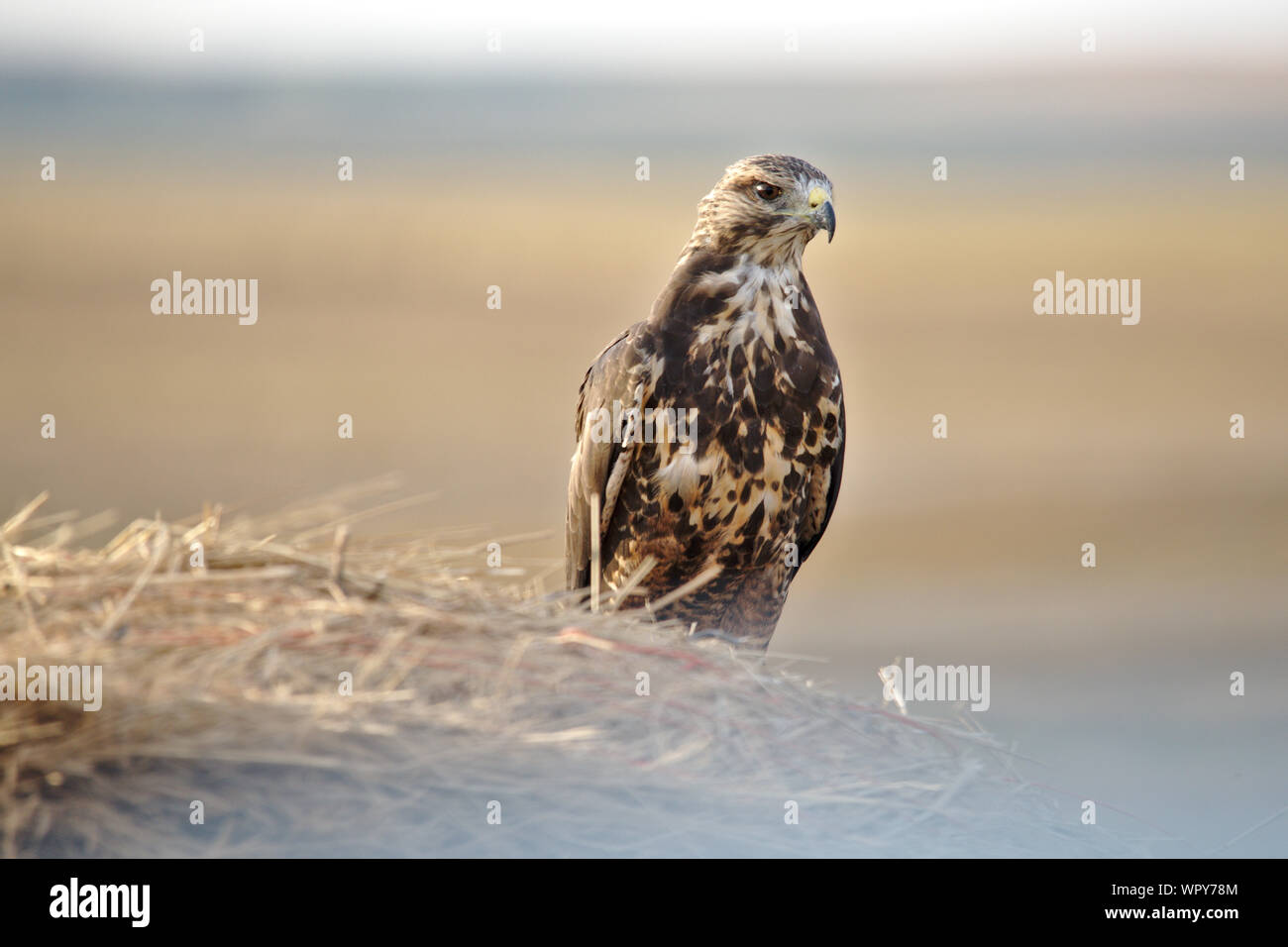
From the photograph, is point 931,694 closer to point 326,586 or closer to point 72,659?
point 326,586

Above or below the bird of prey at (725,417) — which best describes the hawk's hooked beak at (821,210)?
above

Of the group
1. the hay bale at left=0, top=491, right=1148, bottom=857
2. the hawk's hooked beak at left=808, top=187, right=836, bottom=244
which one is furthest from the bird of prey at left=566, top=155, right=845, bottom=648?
the hay bale at left=0, top=491, right=1148, bottom=857

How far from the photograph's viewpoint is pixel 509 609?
13.8 feet

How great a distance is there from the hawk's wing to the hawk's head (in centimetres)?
57

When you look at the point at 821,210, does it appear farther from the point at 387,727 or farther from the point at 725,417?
the point at 387,727

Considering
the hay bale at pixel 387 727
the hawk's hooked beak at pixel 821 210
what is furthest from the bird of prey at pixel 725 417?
the hay bale at pixel 387 727

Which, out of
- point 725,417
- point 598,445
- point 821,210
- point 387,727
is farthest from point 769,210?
point 387,727

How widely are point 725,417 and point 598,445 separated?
2.05 ft

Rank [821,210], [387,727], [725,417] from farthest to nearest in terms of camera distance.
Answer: [821,210] → [725,417] → [387,727]

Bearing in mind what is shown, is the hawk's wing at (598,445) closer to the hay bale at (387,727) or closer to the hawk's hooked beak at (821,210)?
the hawk's hooked beak at (821,210)

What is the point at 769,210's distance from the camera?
6551 millimetres

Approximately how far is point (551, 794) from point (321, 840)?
545mm

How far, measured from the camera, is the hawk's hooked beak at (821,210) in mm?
6527
